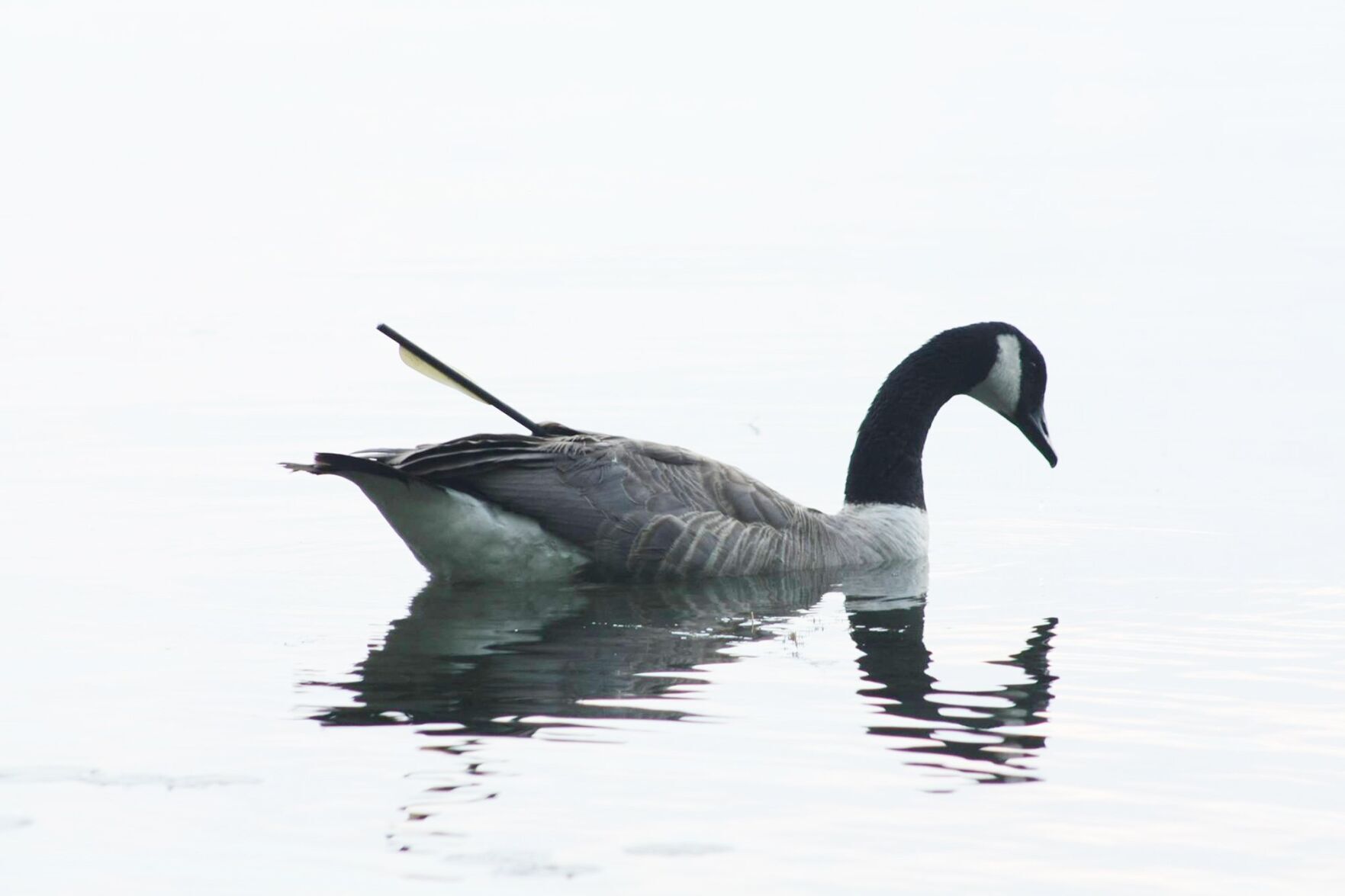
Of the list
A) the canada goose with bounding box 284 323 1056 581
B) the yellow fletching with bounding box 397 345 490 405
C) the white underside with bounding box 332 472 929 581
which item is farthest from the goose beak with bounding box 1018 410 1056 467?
the yellow fletching with bounding box 397 345 490 405

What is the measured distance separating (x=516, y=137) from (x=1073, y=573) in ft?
67.9

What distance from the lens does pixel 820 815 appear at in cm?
765

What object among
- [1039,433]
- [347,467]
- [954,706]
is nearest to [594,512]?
[347,467]

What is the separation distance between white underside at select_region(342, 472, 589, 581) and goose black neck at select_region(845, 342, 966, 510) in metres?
2.28

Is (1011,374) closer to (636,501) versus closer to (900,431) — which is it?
(900,431)

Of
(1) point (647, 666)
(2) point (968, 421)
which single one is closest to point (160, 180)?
(2) point (968, 421)

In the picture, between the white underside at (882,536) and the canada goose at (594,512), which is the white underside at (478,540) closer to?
the canada goose at (594,512)

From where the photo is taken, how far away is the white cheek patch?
13.8m

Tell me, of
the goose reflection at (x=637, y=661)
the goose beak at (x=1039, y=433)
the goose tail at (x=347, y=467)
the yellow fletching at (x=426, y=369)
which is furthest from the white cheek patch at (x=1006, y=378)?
the goose tail at (x=347, y=467)

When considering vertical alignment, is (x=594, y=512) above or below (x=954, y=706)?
above

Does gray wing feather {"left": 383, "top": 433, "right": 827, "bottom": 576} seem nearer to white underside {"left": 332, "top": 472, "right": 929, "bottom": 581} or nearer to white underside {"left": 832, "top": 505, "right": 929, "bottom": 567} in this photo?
white underside {"left": 332, "top": 472, "right": 929, "bottom": 581}

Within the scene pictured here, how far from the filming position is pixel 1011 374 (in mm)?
13805

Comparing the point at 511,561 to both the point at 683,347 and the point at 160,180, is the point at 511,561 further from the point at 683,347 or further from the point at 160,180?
the point at 160,180

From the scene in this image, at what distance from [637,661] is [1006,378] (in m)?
4.57
